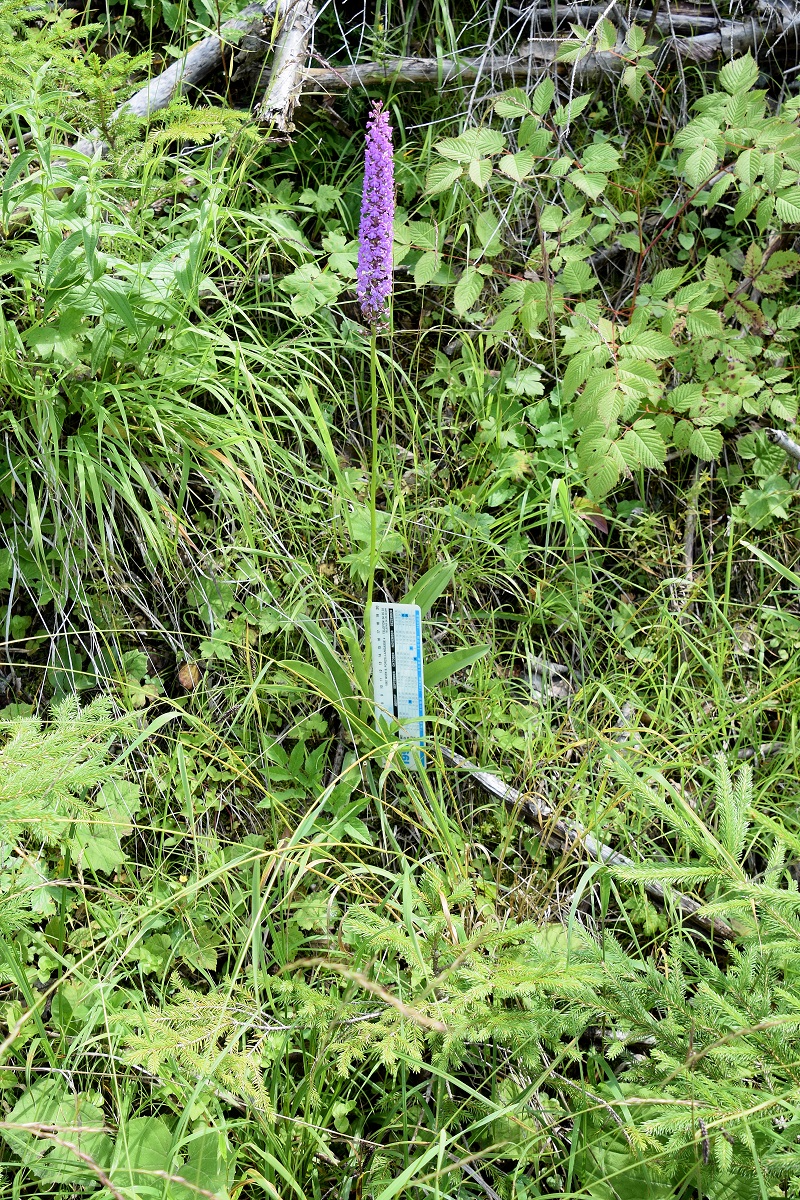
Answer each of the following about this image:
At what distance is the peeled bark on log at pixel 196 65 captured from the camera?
97.7 inches

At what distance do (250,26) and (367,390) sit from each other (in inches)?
45.2

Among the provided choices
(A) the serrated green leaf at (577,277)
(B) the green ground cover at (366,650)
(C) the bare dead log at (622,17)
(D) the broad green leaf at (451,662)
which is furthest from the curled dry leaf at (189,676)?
(C) the bare dead log at (622,17)

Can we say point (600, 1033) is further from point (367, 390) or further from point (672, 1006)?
point (367, 390)

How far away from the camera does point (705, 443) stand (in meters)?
2.37

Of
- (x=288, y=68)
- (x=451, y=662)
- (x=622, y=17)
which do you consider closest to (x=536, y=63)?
(x=622, y=17)

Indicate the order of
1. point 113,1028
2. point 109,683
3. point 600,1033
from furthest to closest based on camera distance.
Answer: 1. point 109,683
2. point 600,1033
3. point 113,1028

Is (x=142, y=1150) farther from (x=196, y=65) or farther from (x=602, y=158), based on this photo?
(x=196, y=65)

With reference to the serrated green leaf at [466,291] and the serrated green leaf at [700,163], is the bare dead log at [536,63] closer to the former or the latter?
the serrated green leaf at [700,163]

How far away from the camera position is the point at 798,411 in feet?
9.02

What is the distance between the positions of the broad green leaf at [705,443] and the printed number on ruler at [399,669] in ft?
3.12

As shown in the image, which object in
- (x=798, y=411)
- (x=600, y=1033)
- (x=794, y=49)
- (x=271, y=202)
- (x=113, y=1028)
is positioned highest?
(x=794, y=49)

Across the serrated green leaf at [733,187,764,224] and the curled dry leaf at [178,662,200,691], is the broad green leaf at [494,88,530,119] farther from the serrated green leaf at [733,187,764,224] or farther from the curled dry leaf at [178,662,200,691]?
the curled dry leaf at [178,662,200,691]

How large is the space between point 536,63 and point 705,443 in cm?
145

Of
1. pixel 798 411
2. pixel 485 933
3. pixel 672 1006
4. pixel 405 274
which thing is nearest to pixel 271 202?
pixel 405 274
